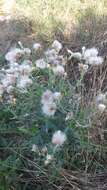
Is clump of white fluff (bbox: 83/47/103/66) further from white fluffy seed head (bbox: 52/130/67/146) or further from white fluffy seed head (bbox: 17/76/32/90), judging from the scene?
white fluffy seed head (bbox: 52/130/67/146)

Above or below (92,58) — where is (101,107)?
below

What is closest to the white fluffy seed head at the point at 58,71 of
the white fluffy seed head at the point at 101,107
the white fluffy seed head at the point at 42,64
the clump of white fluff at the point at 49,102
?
the white fluffy seed head at the point at 42,64

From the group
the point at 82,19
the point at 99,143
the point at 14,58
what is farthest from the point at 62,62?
the point at 82,19

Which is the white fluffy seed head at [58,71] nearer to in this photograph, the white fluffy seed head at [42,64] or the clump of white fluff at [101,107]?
the white fluffy seed head at [42,64]

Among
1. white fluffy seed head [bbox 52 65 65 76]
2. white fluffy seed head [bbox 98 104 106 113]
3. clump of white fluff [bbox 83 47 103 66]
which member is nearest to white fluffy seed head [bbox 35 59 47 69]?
white fluffy seed head [bbox 52 65 65 76]

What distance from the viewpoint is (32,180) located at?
2.53m

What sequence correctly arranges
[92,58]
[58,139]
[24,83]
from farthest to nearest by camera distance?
[92,58], [24,83], [58,139]

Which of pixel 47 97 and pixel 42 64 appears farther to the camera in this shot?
pixel 42 64

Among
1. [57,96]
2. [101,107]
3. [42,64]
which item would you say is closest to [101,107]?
[101,107]

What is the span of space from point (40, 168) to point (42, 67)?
1.78 ft

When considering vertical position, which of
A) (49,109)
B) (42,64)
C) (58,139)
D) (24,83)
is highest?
(42,64)

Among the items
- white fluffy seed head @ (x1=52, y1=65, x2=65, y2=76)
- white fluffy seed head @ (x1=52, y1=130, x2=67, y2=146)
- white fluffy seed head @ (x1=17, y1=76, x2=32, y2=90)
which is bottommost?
white fluffy seed head @ (x1=52, y1=130, x2=67, y2=146)

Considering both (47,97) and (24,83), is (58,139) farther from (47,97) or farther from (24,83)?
(24,83)

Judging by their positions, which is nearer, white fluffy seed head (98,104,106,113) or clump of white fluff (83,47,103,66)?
white fluffy seed head (98,104,106,113)
